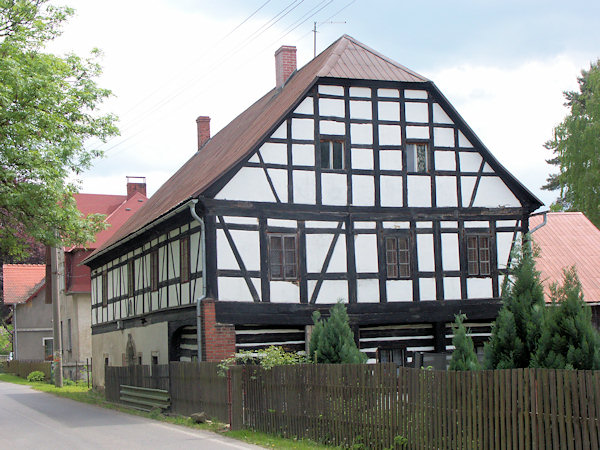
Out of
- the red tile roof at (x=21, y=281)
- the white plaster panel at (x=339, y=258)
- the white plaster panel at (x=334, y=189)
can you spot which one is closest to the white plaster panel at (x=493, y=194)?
the white plaster panel at (x=334, y=189)

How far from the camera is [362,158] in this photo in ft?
79.6

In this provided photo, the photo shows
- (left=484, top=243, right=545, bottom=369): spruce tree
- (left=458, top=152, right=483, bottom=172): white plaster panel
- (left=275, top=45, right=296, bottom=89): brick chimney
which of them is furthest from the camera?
(left=275, top=45, right=296, bottom=89): brick chimney

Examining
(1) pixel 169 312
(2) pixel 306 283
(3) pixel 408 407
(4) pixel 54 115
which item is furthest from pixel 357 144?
(3) pixel 408 407

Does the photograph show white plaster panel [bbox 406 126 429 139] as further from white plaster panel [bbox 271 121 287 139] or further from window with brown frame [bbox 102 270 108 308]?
window with brown frame [bbox 102 270 108 308]

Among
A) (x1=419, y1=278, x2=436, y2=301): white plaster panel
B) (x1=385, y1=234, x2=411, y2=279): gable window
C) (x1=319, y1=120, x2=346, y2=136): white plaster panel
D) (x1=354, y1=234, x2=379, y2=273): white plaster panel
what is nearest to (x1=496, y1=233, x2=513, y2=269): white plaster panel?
(x1=419, y1=278, x2=436, y2=301): white plaster panel

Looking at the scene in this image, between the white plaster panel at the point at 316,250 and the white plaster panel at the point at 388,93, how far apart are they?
4.69 m

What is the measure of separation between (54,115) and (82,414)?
9.07m

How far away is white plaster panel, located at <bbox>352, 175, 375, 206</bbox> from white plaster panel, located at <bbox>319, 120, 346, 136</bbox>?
1381 millimetres

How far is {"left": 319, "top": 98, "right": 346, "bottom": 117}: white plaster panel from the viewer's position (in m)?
23.8

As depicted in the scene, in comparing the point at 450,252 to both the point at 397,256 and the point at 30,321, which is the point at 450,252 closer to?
the point at 397,256

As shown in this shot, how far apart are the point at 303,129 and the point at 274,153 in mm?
1205

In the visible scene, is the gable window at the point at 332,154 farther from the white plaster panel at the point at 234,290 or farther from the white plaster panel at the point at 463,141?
the white plaster panel at the point at 234,290

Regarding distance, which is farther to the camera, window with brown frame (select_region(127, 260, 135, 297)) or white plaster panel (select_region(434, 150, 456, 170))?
window with brown frame (select_region(127, 260, 135, 297))

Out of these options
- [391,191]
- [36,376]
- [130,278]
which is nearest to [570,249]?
[391,191]
